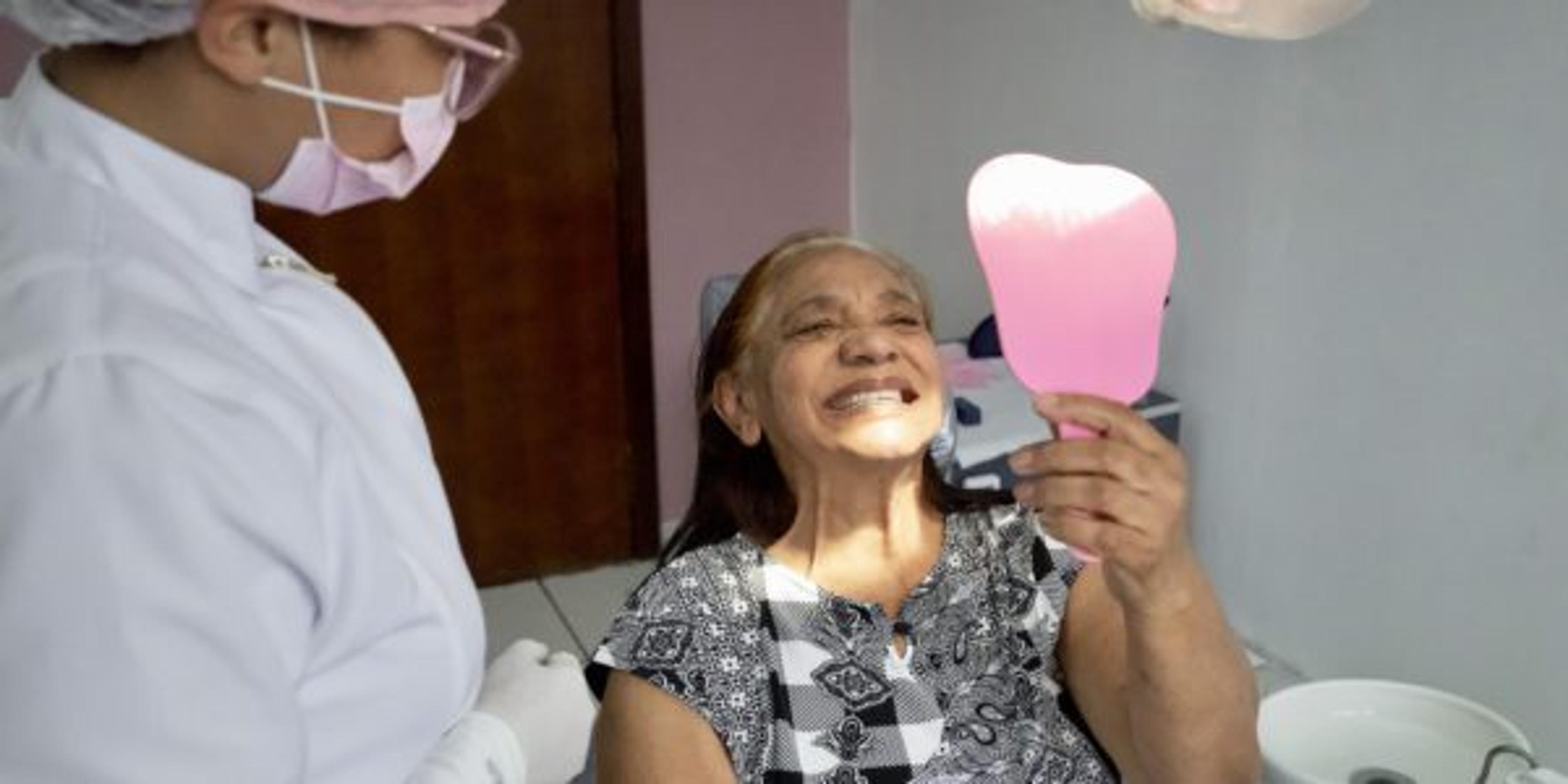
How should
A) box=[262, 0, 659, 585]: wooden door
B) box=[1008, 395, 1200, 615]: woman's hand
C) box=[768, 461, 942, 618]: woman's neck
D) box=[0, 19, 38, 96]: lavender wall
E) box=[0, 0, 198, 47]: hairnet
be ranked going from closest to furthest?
box=[0, 0, 198, 47]: hairnet < box=[1008, 395, 1200, 615]: woman's hand < box=[768, 461, 942, 618]: woman's neck < box=[0, 19, 38, 96]: lavender wall < box=[262, 0, 659, 585]: wooden door

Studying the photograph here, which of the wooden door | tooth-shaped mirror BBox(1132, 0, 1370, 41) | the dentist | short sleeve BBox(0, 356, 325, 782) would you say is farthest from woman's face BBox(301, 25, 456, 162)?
the wooden door

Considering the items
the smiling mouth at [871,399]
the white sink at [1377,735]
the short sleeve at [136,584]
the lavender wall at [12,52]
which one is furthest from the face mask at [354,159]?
the lavender wall at [12,52]

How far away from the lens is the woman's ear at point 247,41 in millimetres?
832

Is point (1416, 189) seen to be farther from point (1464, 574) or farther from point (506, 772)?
point (506, 772)

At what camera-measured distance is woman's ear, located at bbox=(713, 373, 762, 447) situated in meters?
1.55

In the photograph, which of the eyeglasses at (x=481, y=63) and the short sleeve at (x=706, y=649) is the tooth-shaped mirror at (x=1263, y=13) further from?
the short sleeve at (x=706, y=649)

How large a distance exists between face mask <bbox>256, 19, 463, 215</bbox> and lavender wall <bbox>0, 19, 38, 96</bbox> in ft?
7.11

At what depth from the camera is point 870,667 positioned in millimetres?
1396

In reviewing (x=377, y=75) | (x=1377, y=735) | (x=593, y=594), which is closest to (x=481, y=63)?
(x=377, y=75)

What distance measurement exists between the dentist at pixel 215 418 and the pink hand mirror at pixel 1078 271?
1.39 ft

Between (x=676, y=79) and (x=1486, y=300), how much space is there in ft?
6.38

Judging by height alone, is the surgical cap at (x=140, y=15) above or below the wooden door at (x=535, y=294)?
above

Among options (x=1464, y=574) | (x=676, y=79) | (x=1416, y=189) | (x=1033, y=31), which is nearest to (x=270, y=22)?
(x=1416, y=189)

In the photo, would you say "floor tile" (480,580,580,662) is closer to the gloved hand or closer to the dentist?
the gloved hand
